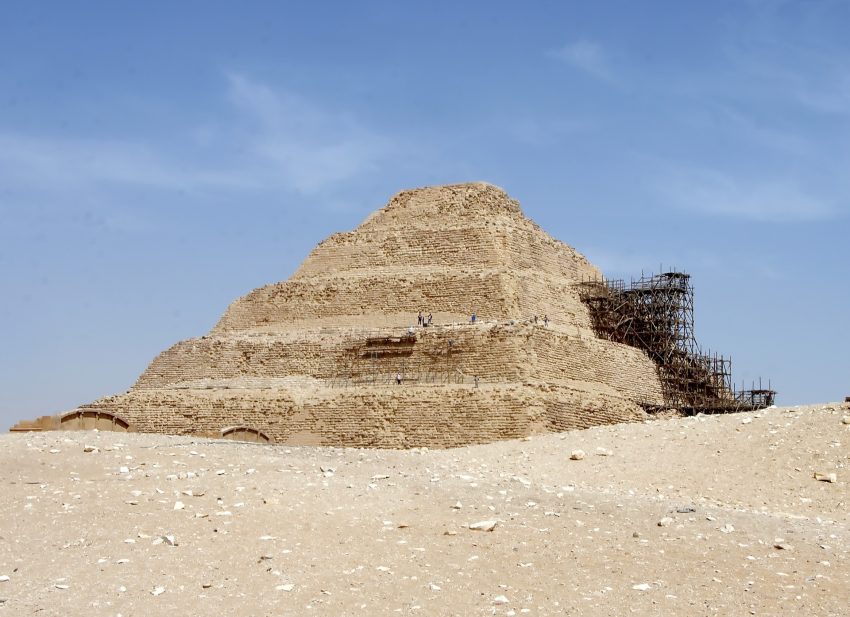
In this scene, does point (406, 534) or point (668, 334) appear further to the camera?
point (668, 334)

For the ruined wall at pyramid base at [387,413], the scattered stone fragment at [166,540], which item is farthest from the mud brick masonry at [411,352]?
the scattered stone fragment at [166,540]

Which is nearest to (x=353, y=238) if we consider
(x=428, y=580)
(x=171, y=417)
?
(x=171, y=417)

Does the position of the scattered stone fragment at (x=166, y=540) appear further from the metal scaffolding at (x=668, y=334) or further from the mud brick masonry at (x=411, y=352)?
the metal scaffolding at (x=668, y=334)

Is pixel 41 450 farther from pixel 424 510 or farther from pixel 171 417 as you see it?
pixel 171 417

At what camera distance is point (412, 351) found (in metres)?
38.8

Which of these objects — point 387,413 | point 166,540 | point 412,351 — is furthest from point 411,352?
point 166,540

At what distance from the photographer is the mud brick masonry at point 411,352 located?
1383 inches

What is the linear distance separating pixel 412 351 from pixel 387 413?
11.5 feet

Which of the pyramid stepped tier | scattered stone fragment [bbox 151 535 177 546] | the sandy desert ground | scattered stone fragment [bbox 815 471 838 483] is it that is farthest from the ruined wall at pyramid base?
scattered stone fragment [bbox 151 535 177 546]

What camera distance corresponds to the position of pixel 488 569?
14.6 m

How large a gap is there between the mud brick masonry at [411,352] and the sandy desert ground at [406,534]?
451 inches

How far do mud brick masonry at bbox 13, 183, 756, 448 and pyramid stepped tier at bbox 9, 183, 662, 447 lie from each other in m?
0.05

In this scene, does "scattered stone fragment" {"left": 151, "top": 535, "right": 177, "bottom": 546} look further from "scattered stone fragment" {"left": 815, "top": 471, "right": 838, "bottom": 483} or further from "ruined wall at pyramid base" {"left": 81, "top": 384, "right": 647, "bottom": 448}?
"ruined wall at pyramid base" {"left": 81, "top": 384, "right": 647, "bottom": 448}

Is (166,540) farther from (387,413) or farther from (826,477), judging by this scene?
(387,413)
